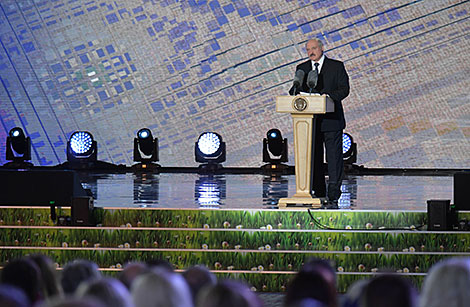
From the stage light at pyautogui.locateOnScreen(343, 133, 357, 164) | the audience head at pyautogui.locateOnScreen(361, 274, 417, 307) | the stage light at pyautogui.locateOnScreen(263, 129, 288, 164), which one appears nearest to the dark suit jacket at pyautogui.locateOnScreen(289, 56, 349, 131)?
the audience head at pyautogui.locateOnScreen(361, 274, 417, 307)

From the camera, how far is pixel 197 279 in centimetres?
145

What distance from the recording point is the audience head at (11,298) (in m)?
1.19

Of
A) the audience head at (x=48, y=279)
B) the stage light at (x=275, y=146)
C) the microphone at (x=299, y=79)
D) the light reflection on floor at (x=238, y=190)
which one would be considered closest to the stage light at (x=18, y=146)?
the light reflection on floor at (x=238, y=190)

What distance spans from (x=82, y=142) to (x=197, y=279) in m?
10.4

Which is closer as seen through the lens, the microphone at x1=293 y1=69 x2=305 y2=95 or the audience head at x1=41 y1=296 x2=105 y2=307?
the audience head at x1=41 y1=296 x2=105 y2=307

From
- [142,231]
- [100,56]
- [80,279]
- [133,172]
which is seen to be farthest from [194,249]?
[100,56]

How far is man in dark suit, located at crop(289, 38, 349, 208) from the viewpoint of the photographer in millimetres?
5812

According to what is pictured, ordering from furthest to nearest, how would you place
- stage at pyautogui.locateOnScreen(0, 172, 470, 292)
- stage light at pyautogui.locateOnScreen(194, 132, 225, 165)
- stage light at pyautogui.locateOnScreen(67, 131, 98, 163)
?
stage light at pyautogui.locateOnScreen(67, 131, 98, 163)
stage light at pyautogui.locateOnScreen(194, 132, 225, 165)
stage at pyautogui.locateOnScreen(0, 172, 470, 292)

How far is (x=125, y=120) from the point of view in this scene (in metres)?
12.0

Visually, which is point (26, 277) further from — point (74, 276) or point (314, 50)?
point (314, 50)

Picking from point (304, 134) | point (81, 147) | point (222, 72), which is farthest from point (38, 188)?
point (222, 72)

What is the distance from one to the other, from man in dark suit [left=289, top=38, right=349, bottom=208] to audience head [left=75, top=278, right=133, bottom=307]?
451 centimetres

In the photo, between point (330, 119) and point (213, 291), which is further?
point (330, 119)

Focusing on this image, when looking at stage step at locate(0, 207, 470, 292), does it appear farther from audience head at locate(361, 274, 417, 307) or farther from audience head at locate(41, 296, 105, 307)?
audience head at locate(41, 296, 105, 307)
